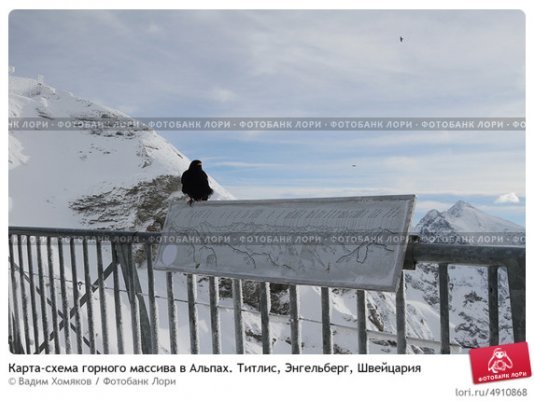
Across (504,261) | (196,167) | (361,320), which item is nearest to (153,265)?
(196,167)

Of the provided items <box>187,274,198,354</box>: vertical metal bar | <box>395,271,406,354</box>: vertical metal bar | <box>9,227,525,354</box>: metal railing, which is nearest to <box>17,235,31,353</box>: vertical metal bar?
<box>9,227,525,354</box>: metal railing

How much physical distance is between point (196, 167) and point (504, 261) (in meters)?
2.19

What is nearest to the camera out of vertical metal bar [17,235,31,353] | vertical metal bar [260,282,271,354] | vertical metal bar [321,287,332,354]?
vertical metal bar [321,287,332,354]

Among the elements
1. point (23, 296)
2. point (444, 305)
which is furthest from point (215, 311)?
point (23, 296)

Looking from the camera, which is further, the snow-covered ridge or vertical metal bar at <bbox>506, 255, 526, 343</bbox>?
the snow-covered ridge

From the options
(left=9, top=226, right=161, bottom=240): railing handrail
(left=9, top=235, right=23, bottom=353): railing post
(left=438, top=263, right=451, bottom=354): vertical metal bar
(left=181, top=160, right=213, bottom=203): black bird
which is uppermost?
(left=181, top=160, right=213, bottom=203): black bird

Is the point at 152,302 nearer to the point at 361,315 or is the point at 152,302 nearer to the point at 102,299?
the point at 102,299

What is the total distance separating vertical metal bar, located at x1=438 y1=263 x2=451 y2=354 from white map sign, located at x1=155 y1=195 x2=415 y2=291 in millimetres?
180

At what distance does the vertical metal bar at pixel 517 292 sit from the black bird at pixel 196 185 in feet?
6.34

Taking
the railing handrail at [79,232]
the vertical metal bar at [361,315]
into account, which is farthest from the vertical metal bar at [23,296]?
the vertical metal bar at [361,315]

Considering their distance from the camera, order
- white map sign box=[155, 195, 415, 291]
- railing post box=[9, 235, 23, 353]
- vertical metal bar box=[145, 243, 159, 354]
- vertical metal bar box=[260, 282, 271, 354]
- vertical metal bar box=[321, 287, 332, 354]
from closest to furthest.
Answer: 1. white map sign box=[155, 195, 415, 291]
2. vertical metal bar box=[321, 287, 332, 354]
3. vertical metal bar box=[260, 282, 271, 354]
4. vertical metal bar box=[145, 243, 159, 354]
5. railing post box=[9, 235, 23, 353]

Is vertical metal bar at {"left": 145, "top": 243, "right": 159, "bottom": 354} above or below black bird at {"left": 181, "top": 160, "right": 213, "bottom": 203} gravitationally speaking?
below

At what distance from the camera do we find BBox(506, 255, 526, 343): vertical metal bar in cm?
173

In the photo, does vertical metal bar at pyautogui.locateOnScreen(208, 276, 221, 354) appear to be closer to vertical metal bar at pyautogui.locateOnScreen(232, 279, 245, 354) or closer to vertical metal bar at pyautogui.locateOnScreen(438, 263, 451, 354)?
vertical metal bar at pyautogui.locateOnScreen(232, 279, 245, 354)
